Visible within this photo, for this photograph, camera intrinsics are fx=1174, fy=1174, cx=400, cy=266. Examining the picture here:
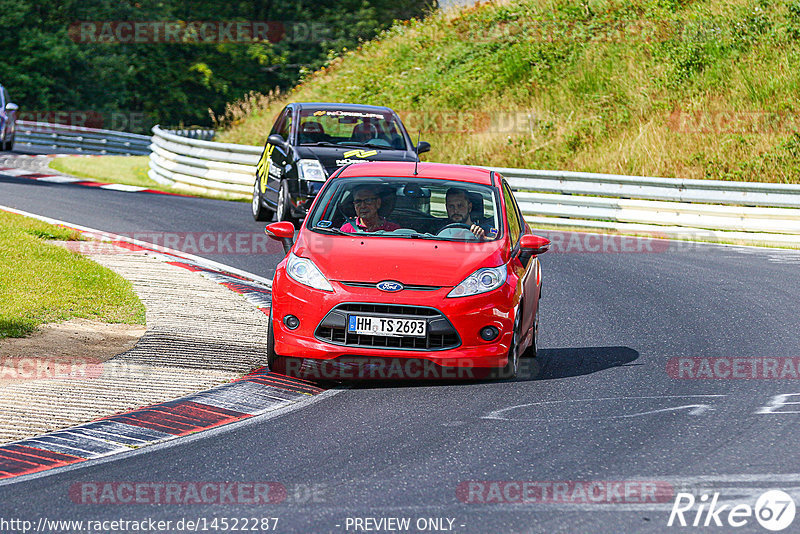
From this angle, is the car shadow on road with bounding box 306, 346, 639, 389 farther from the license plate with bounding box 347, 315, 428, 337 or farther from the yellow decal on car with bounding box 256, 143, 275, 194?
the yellow decal on car with bounding box 256, 143, 275, 194

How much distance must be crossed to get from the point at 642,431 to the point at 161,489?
301cm

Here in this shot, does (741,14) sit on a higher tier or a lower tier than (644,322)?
higher

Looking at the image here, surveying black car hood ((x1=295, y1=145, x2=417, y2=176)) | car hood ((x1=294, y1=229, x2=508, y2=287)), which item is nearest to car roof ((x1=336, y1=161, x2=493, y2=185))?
car hood ((x1=294, y1=229, x2=508, y2=287))

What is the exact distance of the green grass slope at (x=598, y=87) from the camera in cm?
2520

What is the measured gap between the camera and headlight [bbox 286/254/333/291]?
336 inches

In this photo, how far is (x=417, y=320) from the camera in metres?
8.35

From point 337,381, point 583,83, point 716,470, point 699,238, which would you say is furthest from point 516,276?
point 583,83

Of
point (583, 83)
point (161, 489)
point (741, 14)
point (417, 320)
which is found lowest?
point (161, 489)

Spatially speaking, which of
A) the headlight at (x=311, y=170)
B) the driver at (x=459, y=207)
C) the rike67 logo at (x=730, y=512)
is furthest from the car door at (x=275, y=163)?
the rike67 logo at (x=730, y=512)

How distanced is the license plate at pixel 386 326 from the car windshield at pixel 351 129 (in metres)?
9.14

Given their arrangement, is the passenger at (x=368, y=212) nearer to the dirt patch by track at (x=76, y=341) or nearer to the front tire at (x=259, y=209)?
the dirt patch by track at (x=76, y=341)

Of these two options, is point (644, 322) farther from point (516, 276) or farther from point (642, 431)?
point (642, 431)

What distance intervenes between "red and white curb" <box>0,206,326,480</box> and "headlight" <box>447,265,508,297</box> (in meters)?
1.23

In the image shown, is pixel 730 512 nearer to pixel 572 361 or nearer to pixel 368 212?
pixel 572 361
